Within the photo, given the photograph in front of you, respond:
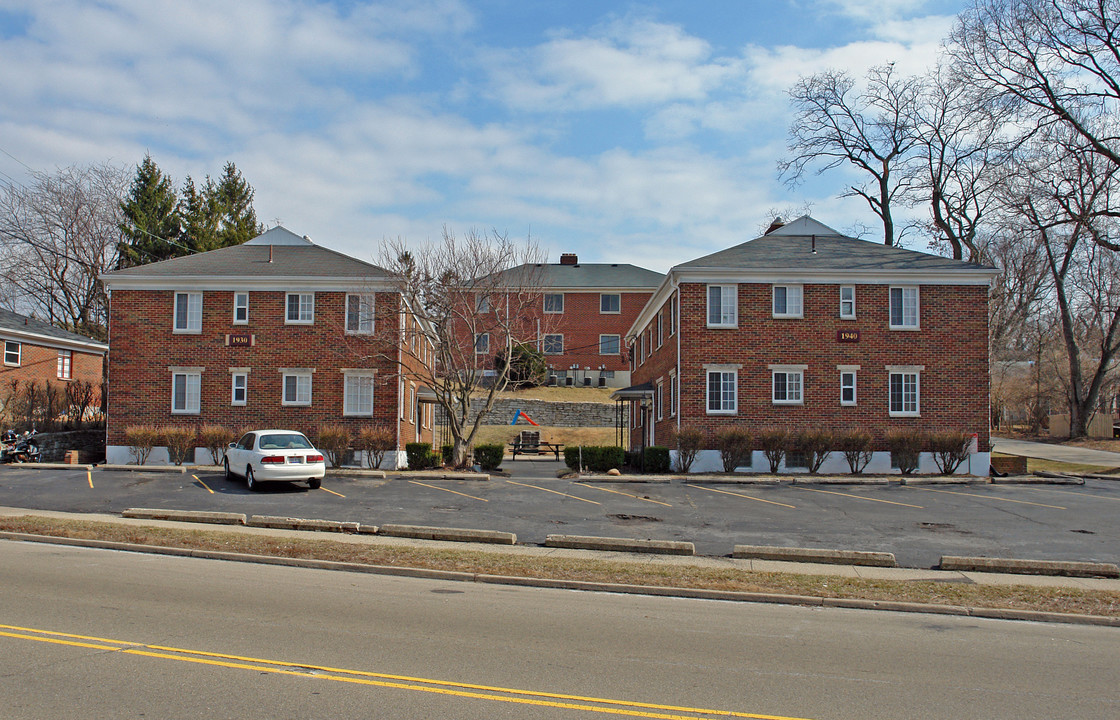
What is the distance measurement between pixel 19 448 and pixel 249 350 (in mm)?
8557

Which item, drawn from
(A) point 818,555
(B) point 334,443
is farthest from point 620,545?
(B) point 334,443

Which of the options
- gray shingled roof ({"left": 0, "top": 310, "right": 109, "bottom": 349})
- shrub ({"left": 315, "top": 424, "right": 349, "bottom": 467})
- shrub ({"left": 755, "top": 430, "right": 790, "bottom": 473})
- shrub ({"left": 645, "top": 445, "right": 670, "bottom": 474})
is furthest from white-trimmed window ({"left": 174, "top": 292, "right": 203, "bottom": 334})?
shrub ({"left": 755, "top": 430, "right": 790, "bottom": 473})

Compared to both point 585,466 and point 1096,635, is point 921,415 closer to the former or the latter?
point 585,466

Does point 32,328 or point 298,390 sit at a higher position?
point 32,328

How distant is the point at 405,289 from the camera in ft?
98.0

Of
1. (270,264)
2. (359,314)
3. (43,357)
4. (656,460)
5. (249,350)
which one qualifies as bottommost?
(656,460)

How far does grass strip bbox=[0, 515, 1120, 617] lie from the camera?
11.2m

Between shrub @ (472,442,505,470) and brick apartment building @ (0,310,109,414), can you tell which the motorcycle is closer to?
brick apartment building @ (0,310,109,414)

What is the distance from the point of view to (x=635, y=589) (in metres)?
11.7

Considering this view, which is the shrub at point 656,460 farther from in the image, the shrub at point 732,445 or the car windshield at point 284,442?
the car windshield at point 284,442

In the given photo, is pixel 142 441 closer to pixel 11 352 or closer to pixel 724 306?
pixel 11 352

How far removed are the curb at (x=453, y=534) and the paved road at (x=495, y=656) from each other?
3.91 m

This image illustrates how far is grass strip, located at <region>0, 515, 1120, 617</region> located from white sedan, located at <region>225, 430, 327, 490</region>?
6237 mm

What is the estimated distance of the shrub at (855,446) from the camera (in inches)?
1142
